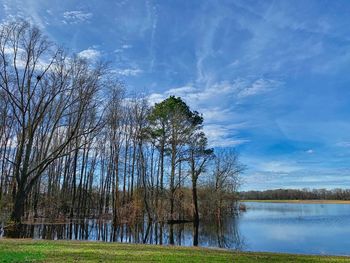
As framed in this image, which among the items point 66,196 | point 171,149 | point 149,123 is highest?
point 149,123

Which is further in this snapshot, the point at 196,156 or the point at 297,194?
the point at 297,194

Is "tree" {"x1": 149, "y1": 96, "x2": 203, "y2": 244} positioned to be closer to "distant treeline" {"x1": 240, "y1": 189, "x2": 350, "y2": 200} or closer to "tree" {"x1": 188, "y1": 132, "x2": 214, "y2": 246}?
"tree" {"x1": 188, "y1": 132, "x2": 214, "y2": 246}

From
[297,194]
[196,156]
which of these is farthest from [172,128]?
[297,194]

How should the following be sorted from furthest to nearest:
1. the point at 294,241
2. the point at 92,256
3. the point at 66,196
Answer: the point at 66,196
the point at 294,241
the point at 92,256

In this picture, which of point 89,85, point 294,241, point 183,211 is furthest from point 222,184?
point 89,85

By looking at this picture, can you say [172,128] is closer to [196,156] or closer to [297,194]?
[196,156]

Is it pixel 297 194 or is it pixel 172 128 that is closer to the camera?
pixel 172 128

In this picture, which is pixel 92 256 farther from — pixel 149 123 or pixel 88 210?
pixel 88 210

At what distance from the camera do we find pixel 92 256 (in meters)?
10.5

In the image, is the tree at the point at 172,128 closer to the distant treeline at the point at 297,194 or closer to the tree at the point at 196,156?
the tree at the point at 196,156

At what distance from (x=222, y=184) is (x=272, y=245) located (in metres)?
31.2

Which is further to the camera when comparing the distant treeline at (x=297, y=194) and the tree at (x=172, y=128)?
the distant treeline at (x=297, y=194)

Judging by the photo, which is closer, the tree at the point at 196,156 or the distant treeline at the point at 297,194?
the tree at the point at 196,156

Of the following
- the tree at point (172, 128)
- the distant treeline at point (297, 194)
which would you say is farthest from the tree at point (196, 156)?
the distant treeline at point (297, 194)
